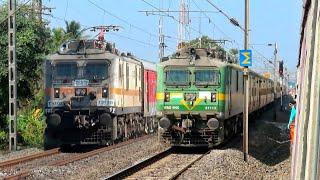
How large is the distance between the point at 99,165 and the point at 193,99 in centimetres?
489

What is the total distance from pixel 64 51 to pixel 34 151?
3697mm

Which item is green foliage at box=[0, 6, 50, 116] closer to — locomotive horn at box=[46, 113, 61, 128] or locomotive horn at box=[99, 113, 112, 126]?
locomotive horn at box=[46, 113, 61, 128]

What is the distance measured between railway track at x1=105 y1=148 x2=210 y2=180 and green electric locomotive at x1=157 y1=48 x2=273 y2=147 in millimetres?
925

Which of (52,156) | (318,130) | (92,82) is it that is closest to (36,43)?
(92,82)

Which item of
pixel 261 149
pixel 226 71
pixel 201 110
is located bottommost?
pixel 261 149

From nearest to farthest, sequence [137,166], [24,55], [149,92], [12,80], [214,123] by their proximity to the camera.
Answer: [137,166]
[214,123]
[12,80]
[24,55]
[149,92]

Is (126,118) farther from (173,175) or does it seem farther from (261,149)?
(173,175)

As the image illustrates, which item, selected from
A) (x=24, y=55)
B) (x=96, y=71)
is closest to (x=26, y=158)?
(x=96, y=71)

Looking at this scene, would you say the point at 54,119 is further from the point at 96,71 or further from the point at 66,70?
the point at 96,71

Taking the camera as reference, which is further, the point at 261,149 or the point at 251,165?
the point at 261,149

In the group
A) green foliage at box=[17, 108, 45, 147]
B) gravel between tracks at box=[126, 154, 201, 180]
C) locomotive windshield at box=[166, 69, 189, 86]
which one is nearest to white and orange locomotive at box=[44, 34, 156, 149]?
locomotive windshield at box=[166, 69, 189, 86]

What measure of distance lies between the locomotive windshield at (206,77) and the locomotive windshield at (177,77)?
0.37 metres

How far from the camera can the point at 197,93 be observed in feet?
64.1

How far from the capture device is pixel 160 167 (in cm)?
1563
